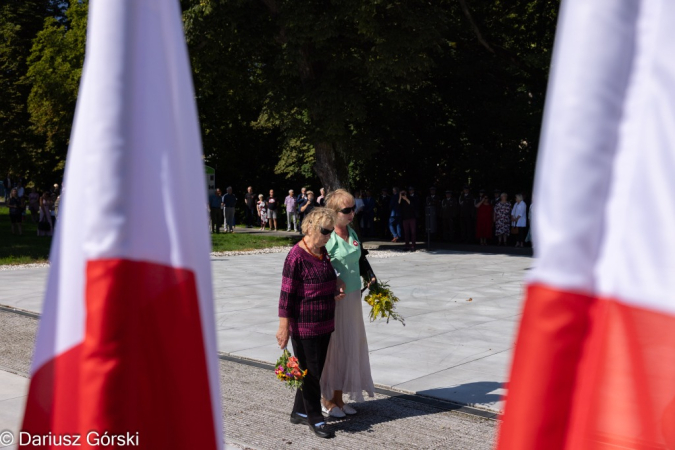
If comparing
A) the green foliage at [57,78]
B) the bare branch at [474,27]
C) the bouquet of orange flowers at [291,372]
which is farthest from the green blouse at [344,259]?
the green foliage at [57,78]

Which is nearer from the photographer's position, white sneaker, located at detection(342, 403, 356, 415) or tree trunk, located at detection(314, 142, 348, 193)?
white sneaker, located at detection(342, 403, 356, 415)

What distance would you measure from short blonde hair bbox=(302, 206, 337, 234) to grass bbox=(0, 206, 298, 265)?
16.3 meters

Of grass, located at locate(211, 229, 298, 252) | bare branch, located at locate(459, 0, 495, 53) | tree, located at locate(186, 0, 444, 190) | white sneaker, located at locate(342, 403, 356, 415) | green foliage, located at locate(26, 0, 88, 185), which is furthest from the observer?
Result: green foliage, located at locate(26, 0, 88, 185)

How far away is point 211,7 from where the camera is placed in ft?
72.7

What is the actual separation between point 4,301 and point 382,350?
784cm

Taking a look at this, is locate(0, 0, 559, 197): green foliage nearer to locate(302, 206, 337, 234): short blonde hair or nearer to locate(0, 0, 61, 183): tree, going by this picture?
locate(0, 0, 61, 183): tree

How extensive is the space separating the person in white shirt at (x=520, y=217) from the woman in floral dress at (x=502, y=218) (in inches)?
6.7

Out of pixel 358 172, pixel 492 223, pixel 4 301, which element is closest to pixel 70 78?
pixel 358 172

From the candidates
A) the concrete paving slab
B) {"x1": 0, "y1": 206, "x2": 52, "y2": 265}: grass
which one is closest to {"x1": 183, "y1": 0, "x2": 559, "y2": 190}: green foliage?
{"x1": 0, "y1": 206, "x2": 52, "y2": 265}: grass

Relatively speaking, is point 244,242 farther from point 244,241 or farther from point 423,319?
point 423,319

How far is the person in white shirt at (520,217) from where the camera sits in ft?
81.8

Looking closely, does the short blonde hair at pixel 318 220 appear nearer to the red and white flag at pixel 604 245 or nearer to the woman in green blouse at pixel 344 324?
the woman in green blouse at pixel 344 324

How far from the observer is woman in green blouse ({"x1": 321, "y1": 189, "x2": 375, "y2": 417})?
6.77 metres

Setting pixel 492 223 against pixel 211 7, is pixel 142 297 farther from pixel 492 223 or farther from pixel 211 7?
pixel 492 223
